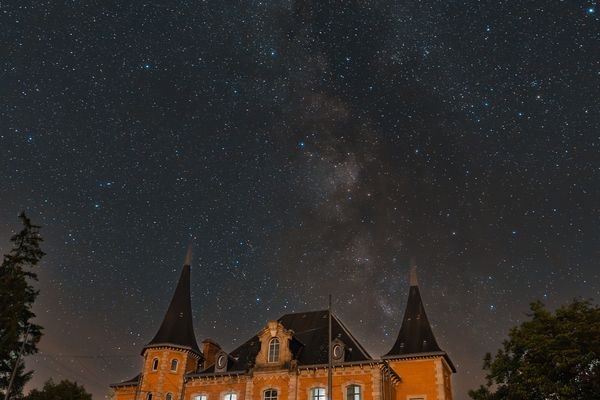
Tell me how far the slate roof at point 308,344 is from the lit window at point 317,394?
187 cm

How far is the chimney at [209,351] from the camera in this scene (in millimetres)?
46731

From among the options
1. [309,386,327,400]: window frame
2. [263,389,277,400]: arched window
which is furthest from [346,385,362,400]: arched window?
[263,389,277,400]: arched window

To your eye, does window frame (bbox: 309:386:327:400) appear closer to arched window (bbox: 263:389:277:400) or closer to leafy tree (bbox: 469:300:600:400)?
arched window (bbox: 263:389:277:400)

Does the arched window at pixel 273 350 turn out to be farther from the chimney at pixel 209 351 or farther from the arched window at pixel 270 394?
the chimney at pixel 209 351

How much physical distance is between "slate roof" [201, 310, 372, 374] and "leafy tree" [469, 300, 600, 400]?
11443 mm

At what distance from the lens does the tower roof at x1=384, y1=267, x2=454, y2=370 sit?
130ft

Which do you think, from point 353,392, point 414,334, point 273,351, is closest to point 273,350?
point 273,351

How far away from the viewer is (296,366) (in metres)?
39.3

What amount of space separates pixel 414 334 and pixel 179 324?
20676 millimetres

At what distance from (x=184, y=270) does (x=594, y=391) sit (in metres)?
38.8

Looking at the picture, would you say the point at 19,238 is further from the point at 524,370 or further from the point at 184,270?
the point at 524,370

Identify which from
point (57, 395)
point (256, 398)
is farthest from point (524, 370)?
point (57, 395)

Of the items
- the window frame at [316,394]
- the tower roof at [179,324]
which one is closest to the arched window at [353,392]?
the window frame at [316,394]

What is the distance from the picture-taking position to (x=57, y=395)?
38.9 meters
